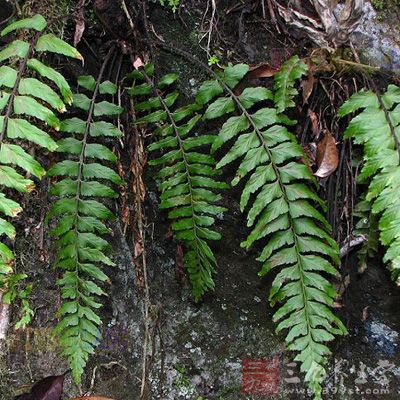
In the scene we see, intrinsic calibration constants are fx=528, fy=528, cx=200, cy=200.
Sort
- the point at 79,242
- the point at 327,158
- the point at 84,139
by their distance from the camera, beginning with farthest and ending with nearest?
the point at 327,158 → the point at 84,139 → the point at 79,242

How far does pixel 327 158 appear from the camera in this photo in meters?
2.71

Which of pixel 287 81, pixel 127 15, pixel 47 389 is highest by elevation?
pixel 127 15

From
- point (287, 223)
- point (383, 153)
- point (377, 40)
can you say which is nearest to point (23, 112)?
point (287, 223)

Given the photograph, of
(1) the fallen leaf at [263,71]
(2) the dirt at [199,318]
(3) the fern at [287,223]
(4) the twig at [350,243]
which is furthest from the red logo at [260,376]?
(1) the fallen leaf at [263,71]

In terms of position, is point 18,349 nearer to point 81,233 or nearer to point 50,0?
point 81,233

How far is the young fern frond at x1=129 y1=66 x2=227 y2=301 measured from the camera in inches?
101

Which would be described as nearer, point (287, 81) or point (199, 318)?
point (287, 81)

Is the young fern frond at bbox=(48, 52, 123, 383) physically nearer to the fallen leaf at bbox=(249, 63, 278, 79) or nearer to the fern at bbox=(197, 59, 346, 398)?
the fern at bbox=(197, 59, 346, 398)

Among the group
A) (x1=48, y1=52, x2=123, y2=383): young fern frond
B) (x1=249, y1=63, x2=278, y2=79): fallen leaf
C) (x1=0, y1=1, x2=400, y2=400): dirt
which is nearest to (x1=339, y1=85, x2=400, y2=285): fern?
(x1=249, y1=63, x2=278, y2=79): fallen leaf

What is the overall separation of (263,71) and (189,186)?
2.59ft

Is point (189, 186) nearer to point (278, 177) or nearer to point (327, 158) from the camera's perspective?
point (278, 177)

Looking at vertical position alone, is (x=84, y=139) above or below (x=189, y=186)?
above

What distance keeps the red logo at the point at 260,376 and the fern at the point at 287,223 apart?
348mm

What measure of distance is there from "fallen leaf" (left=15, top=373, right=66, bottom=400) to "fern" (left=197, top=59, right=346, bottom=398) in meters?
1.09
